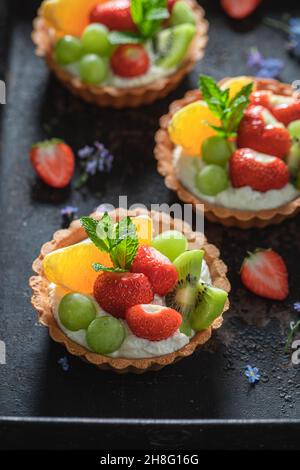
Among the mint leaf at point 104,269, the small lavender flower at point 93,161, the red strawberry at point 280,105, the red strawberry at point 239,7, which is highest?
the red strawberry at point 239,7

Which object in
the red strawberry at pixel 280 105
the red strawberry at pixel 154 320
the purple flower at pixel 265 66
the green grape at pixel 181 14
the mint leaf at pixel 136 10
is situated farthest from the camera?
the purple flower at pixel 265 66

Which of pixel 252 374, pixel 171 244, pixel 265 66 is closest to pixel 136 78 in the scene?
pixel 265 66

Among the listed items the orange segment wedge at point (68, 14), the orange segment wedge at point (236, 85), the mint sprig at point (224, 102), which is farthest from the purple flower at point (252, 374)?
the orange segment wedge at point (68, 14)

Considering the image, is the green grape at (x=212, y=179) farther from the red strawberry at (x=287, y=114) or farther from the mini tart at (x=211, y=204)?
the red strawberry at (x=287, y=114)

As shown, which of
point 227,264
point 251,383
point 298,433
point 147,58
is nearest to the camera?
point 298,433

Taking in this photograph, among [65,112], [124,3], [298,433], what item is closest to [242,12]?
[124,3]

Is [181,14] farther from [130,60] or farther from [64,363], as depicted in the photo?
[64,363]

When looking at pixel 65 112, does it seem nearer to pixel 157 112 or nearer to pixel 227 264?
pixel 157 112

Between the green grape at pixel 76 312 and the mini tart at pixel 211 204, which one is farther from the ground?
the mini tart at pixel 211 204
